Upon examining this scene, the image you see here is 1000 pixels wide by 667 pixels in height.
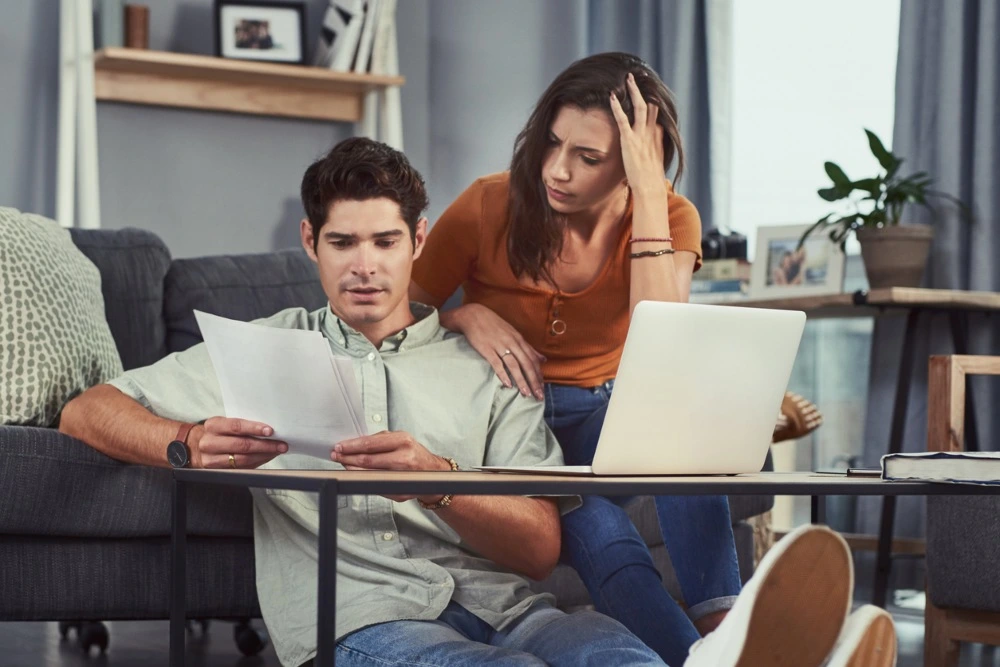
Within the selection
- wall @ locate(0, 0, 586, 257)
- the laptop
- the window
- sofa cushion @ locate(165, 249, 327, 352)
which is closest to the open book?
the laptop

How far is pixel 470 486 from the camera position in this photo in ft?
3.36

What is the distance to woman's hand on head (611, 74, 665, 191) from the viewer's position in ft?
5.95

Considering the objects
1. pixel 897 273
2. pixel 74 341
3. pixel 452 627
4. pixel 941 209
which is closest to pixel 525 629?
pixel 452 627

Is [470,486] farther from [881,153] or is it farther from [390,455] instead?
[881,153]

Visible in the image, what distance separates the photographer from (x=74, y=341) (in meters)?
2.08

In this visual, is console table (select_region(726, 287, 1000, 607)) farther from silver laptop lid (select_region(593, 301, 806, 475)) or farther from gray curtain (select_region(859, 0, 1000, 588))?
silver laptop lid (select_region(593, 301, 806, 475))

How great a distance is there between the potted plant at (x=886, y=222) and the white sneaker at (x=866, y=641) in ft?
7.64

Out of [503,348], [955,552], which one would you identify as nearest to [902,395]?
[955,552]

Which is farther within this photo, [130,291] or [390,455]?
[130,291]

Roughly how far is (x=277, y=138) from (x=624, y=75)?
288 cm

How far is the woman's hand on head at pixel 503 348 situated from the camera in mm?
1681

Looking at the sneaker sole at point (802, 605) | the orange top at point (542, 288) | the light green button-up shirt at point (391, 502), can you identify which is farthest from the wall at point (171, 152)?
the sneaker sole at point (802, 605)

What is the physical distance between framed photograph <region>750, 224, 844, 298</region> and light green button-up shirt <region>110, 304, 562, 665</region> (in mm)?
1973

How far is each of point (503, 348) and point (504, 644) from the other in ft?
1.41
